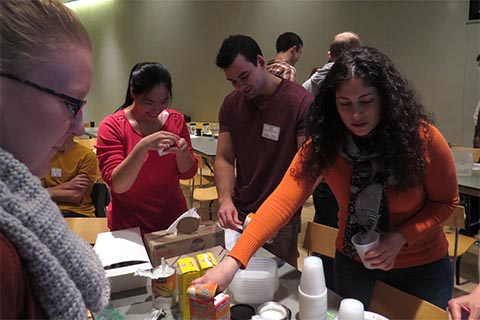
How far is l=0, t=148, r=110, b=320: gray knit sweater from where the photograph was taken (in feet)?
1.31

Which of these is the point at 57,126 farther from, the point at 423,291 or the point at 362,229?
the point at 423,291

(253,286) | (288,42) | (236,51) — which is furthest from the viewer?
(288,42)

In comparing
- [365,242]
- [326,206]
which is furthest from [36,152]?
[326,206]

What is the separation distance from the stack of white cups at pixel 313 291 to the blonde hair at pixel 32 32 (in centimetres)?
81

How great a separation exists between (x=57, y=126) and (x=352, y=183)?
1.01 m

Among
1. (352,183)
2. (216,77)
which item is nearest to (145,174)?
(352,183)

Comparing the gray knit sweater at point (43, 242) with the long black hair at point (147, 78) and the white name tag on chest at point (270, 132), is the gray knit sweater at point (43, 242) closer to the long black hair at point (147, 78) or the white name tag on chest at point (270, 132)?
the long black hair at point (147, 78)

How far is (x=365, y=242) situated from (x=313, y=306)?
29 centimetres

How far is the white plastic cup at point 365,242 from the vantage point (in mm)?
1086

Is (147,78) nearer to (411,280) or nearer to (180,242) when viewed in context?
(180,242)

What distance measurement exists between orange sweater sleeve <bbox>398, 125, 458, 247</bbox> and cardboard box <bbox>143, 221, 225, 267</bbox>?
0.65 meters

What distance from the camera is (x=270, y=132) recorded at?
175cm

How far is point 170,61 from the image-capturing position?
6.62 meters

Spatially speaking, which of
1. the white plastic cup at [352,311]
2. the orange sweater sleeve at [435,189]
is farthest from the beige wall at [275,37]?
the white plastic cup at [352,311]
